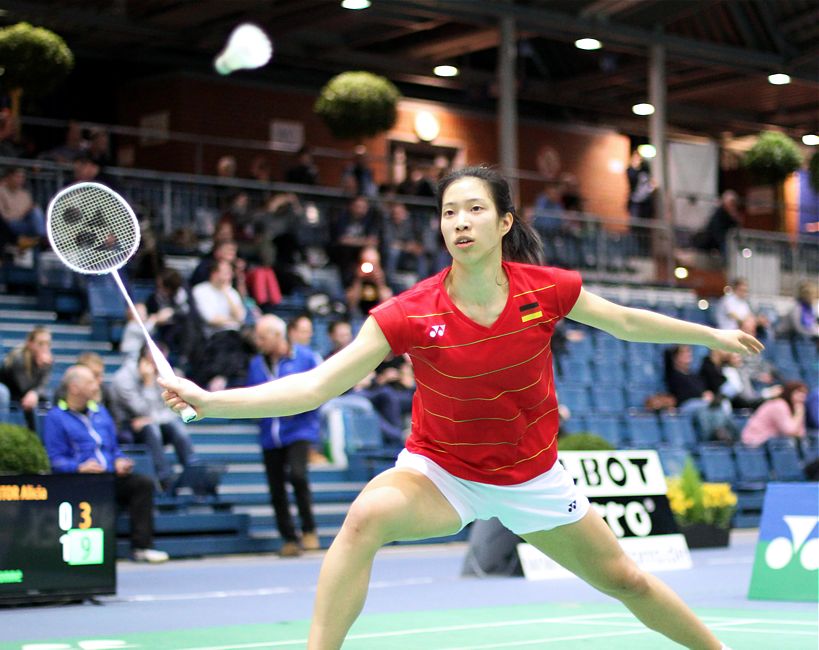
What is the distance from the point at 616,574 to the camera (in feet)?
15.9

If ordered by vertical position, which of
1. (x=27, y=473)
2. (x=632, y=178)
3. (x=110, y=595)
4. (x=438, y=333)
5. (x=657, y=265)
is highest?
(x=632, y=178)

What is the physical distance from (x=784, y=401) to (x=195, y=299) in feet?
25.3

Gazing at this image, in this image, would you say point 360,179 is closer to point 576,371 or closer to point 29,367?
point 576,371

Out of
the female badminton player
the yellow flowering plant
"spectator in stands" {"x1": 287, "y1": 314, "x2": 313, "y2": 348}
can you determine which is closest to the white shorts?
the female badminton player

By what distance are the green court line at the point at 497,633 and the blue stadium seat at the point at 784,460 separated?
8909 millimetres

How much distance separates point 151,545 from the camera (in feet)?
38.1

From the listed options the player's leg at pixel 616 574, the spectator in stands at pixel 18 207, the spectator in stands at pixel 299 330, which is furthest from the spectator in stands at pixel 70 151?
the player's leg at pixel 616 574

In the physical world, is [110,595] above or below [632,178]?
below

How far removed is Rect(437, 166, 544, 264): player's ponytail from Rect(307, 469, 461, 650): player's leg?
41.2 inches

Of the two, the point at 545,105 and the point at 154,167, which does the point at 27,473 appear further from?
the point at 545,105

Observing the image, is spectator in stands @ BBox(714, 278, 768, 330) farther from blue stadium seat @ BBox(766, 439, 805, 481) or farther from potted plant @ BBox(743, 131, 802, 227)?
potted plant @ BBox(743, 131, 802, 227)

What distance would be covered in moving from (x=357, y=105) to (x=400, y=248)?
6.40ft

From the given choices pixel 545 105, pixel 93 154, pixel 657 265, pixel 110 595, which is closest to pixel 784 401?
pixel 657 265

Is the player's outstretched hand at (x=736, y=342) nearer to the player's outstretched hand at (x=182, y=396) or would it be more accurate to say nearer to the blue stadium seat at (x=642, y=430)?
the player's outstretched hand at (x=182, y=396)
